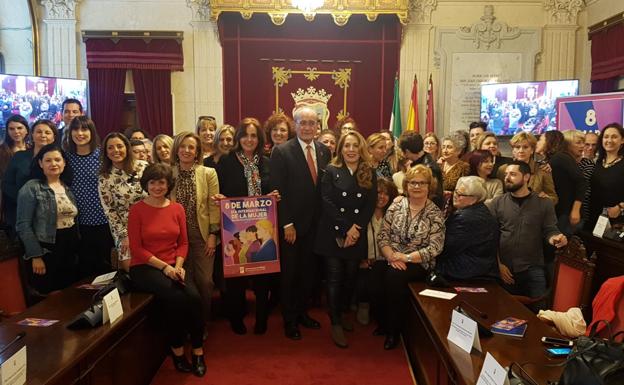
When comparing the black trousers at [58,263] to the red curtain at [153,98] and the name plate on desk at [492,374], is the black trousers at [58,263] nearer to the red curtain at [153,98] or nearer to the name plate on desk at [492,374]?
the name plate on desk at [492,374]

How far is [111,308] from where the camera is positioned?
248cm

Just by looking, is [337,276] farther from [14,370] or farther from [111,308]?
[14,370]

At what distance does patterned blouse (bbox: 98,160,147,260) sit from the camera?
3.25 meters

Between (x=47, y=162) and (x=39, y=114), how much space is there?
11.1ft

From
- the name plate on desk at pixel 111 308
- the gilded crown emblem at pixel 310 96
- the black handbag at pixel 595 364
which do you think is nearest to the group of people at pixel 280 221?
the name plate on desk at pixel 111 308

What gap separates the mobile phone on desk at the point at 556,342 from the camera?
6.93 feet

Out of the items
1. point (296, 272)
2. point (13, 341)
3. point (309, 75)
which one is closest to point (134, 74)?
point (309, 75)

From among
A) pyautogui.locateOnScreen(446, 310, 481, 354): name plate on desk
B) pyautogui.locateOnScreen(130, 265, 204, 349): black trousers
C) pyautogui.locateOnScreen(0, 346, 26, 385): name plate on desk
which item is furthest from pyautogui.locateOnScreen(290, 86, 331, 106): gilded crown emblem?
pyautogui.locateOnScreen(0, 346, 26, 385): name plate on desk

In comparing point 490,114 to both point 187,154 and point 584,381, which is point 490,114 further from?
point 584,381

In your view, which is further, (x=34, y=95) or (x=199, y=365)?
(x=34, y=95)

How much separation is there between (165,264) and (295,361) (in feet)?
3.55

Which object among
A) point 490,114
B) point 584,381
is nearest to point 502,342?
point 584,381

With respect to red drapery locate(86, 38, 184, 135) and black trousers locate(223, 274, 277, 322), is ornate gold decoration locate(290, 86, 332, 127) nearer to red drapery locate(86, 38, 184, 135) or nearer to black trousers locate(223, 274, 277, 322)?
red drapery locate(86, 38, 184, 135)

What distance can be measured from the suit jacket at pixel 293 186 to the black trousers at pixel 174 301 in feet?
2.81
